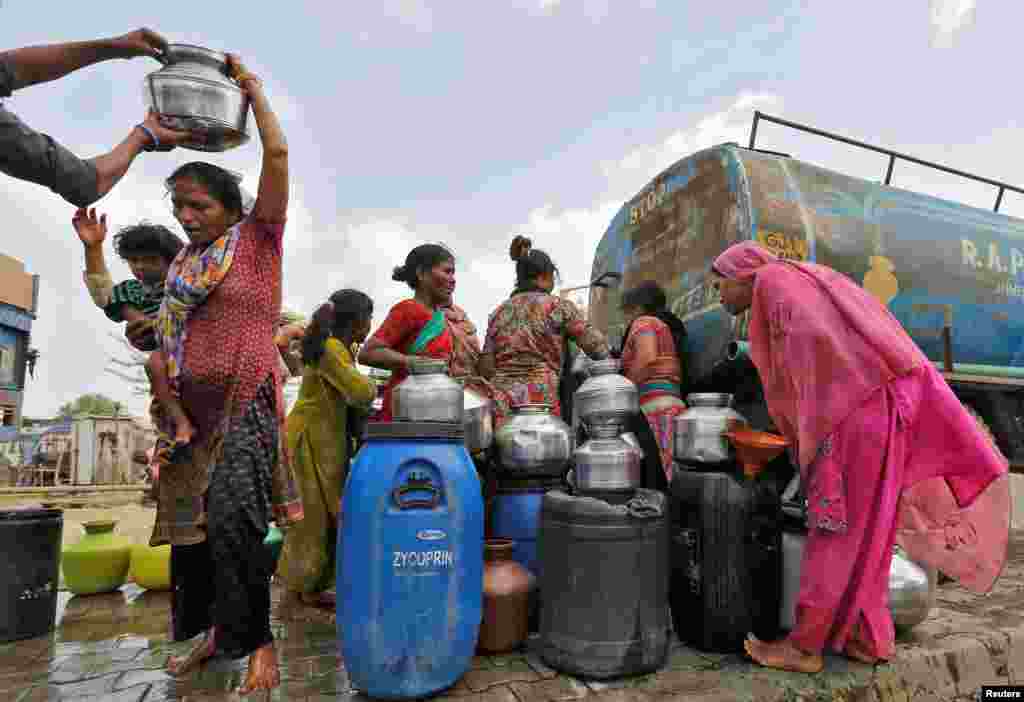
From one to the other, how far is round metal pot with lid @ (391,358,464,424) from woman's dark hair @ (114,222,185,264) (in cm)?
130

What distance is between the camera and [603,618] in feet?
6.61

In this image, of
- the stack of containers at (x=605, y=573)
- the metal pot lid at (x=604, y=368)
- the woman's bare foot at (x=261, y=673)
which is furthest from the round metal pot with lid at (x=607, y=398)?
the woman's bare foot at (x=261, y=673)

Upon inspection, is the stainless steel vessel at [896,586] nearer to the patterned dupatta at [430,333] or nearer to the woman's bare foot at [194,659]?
the patterned dupatta at [430,333]

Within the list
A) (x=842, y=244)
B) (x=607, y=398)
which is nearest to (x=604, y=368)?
(x=607, y=398)

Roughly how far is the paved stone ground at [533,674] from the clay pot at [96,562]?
67 cm

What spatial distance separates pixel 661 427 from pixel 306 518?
2.04m

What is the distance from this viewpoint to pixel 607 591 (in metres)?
2.02

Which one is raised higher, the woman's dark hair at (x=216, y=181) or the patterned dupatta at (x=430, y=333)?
the woman's dark hair at (x=216, y=181)

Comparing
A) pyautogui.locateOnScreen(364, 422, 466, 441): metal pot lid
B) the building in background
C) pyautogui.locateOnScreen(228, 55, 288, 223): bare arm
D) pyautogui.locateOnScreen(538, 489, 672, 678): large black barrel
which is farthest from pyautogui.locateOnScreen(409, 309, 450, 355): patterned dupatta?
the building in background

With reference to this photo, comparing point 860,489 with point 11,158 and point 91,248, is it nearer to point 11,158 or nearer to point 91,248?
point 11,158

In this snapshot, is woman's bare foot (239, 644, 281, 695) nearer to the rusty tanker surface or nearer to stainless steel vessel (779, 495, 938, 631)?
stainless steel vessel (779, 495, 938, 631)

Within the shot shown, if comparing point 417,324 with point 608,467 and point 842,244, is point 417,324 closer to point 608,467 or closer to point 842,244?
point 608,467

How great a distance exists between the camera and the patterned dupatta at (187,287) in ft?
6.64

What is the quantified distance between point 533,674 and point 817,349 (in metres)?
1.62
